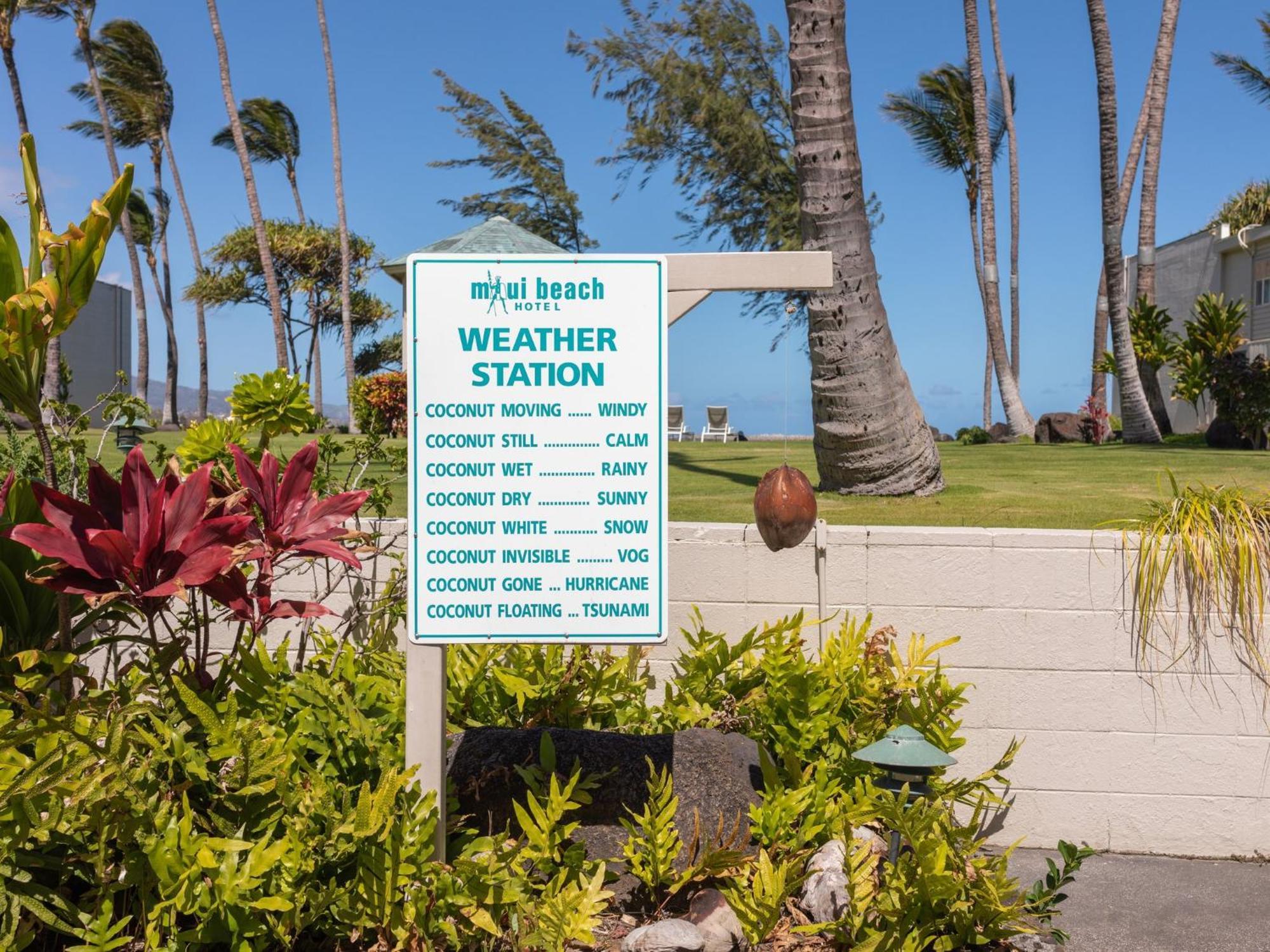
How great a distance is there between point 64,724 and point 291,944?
0.97 m

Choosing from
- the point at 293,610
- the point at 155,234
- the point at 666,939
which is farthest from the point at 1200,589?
the point at 155,234

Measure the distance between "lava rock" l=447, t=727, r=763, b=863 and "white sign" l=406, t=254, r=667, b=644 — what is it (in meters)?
0.81

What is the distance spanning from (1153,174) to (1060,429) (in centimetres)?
484

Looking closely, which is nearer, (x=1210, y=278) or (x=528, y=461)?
(x=528, y=461)

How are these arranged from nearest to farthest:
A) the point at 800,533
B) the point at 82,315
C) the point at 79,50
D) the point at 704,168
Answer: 1. the point at 800,533
2. the point at 704,168
3. the point at 79,50
4. the point at 82,315

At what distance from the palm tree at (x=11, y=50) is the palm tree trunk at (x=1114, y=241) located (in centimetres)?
2351

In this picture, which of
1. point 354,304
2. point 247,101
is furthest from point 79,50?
point 354,304

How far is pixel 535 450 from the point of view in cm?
347

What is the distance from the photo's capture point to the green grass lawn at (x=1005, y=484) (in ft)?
23.0

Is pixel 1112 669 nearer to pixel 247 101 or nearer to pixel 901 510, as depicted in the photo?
pixel 901 510

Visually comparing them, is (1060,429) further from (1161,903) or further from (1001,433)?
(1161,903)

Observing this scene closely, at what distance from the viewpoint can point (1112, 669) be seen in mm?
4863

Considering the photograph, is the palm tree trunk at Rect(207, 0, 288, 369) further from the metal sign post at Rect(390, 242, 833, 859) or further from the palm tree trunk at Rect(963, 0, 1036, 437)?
the metal sign post at Rect(390, 242, 833, 859)

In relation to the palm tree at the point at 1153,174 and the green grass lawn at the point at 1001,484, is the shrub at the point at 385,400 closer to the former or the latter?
the green grass lawn at the point at 1001,484
